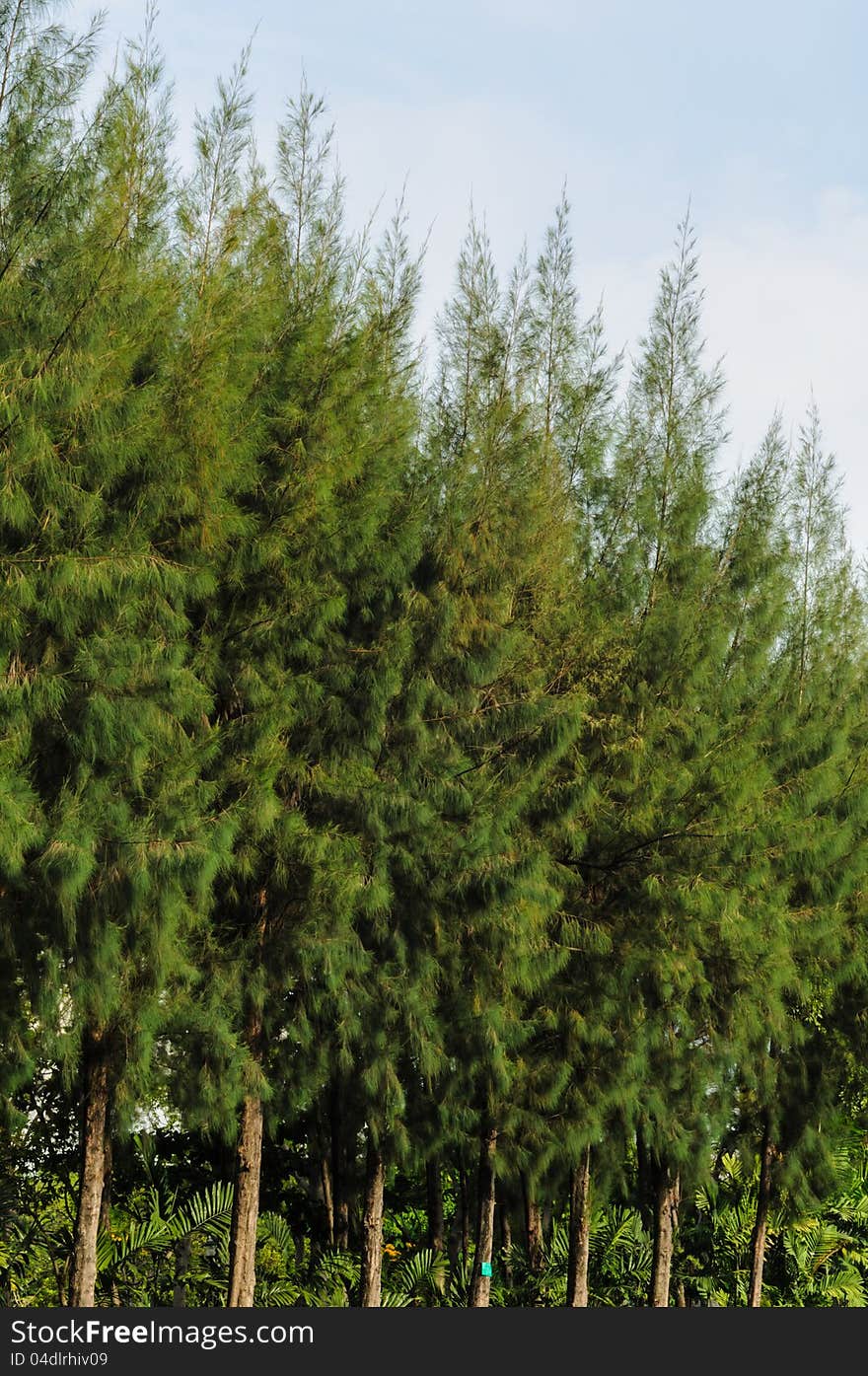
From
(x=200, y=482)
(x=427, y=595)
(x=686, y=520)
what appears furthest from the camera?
(x=686, y=520)

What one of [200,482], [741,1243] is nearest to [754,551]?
[200,482]

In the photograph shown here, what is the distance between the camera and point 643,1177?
44.0ft

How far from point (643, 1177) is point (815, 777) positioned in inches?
182

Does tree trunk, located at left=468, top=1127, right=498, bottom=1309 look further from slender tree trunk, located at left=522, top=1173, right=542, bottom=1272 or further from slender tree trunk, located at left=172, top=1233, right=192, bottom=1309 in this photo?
slender tree trunk, located at left=172, top=1233, right=192, bottom=1309

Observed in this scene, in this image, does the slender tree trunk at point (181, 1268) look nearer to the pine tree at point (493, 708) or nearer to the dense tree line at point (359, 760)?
Answer: the dense tree line at point (359, 760)

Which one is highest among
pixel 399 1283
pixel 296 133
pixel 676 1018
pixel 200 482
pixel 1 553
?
pixel 296 133

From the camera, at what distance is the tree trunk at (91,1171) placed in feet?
24.4

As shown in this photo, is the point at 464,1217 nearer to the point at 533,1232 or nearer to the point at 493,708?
the point at 533,1232

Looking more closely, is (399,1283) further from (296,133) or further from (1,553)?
(296,133)

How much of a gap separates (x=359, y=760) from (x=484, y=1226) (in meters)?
3.69

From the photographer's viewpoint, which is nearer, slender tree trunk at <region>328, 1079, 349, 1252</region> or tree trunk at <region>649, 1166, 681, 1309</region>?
slender tree trunk at <region>328, 1079, 349, 1252</region>

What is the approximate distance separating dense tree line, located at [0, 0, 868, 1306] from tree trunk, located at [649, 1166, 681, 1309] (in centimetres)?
4

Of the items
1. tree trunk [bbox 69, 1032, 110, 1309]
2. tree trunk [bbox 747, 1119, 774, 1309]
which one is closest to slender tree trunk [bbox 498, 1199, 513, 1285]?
tree trunk [bbox 747, 1119, 774, 1309]

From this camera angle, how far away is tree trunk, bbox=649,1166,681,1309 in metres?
11.5
